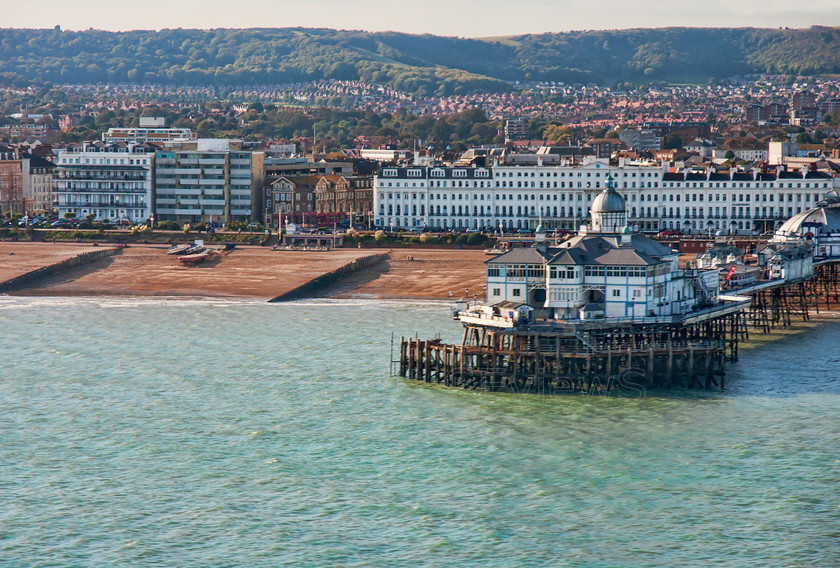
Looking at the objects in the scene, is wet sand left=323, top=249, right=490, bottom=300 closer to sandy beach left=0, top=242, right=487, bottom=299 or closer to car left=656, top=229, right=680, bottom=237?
sandy beach left=0, top=242, right=487, bottom=299

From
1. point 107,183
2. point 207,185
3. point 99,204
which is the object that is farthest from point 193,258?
point 99,204

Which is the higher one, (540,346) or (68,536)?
(540,346)

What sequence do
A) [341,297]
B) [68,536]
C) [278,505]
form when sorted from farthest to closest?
[341,297] → [278,505] → [68,536]

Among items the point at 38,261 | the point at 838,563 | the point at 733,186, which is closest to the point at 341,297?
the point at 38,261

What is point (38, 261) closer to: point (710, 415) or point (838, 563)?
point (710, 415)

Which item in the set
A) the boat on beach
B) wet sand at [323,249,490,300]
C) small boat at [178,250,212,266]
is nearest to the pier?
wet sand at [323,249,490,300]

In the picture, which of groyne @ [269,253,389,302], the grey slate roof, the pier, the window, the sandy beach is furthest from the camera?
the sandy beach
